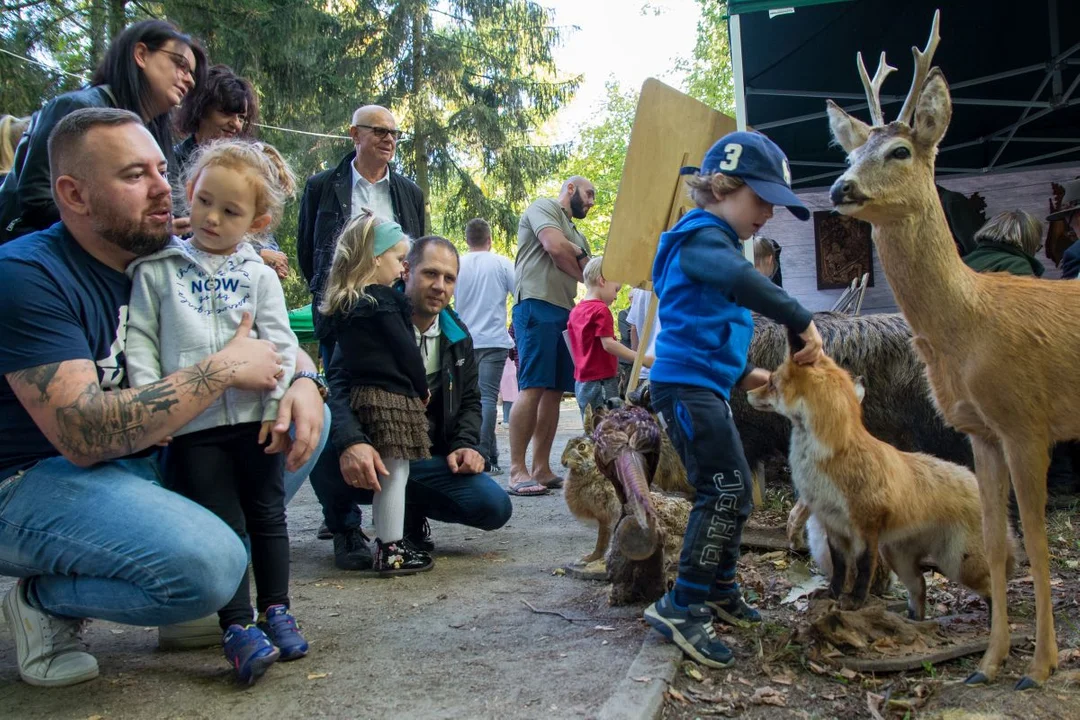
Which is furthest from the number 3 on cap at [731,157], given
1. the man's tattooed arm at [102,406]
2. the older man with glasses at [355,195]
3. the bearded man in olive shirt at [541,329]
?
the bearded man in olive shirt at [541,329]

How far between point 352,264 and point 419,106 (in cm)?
1450

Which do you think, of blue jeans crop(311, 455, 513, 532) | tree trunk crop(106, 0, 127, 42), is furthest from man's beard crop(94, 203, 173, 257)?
tree trunk crop(106, 0, 127, 42)

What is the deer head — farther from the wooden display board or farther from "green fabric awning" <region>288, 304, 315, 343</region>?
"green fabric awning" <region>288, 304, 315, 343</region>

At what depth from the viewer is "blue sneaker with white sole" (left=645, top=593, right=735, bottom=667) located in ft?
9.67

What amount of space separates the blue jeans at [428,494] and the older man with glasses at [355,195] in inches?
27.1

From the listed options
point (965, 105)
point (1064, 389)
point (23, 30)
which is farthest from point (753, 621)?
point (23, 30)

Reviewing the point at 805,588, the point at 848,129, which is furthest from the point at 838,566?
the point at 848,129

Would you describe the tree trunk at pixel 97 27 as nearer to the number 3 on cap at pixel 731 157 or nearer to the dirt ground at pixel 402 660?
the dirt ground at pixel 402 660

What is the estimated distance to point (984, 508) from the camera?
297cm

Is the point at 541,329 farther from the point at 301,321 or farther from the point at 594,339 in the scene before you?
the point at 301,321

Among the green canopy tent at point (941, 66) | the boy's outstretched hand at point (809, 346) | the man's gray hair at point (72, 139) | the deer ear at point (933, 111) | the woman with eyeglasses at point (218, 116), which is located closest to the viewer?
the man's gray hair at point (72, 139)

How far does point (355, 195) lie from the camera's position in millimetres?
5340

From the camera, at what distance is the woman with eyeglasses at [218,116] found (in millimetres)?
4293

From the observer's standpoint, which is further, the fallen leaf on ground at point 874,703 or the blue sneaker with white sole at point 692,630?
the blue sneaker with white sole at point 692,630
